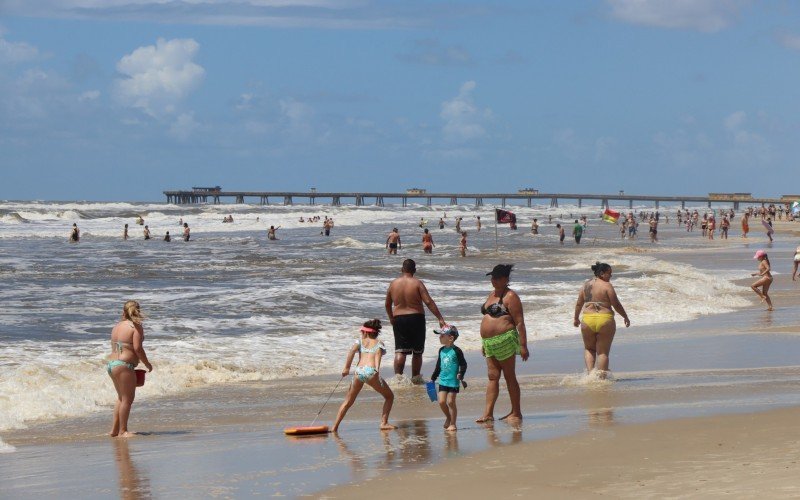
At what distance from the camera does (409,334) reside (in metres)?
12.1

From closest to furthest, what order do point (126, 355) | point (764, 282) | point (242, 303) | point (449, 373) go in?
point (449, 373) < point (126, 355) < point (764, 282) < point (242, 303)

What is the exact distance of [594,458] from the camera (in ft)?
24.6

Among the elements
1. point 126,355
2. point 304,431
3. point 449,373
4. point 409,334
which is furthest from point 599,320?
point 126,355

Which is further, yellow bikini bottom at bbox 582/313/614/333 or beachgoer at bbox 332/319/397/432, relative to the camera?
yellow bikini bottom at bbox 582/313/614/333

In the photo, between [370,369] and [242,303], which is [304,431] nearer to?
[370,369]

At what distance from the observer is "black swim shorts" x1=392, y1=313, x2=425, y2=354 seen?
1212 cm

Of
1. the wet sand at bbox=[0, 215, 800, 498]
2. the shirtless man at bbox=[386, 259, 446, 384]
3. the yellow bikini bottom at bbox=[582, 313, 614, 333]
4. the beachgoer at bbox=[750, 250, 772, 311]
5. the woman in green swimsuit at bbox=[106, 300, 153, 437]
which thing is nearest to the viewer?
the wet sand at bbox=[0, 215, 800, 498]

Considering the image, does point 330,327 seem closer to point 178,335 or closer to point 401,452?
point 178,335

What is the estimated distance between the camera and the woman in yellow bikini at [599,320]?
11656 mm

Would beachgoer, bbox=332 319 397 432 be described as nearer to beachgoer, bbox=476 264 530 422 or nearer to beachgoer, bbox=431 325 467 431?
beachgoer, bbox=431 325 467 431

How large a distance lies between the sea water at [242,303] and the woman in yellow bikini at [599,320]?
12.2ft

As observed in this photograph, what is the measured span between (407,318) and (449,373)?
3106 mm

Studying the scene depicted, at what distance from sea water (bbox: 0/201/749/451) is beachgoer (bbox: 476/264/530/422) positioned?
396cm

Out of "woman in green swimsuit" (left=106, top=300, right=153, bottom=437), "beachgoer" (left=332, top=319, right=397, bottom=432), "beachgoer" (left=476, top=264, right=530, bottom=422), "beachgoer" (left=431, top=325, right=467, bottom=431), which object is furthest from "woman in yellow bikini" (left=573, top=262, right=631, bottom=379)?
"woman in green swimsuit" (left=106, top=300, right=153, bottom=437)
